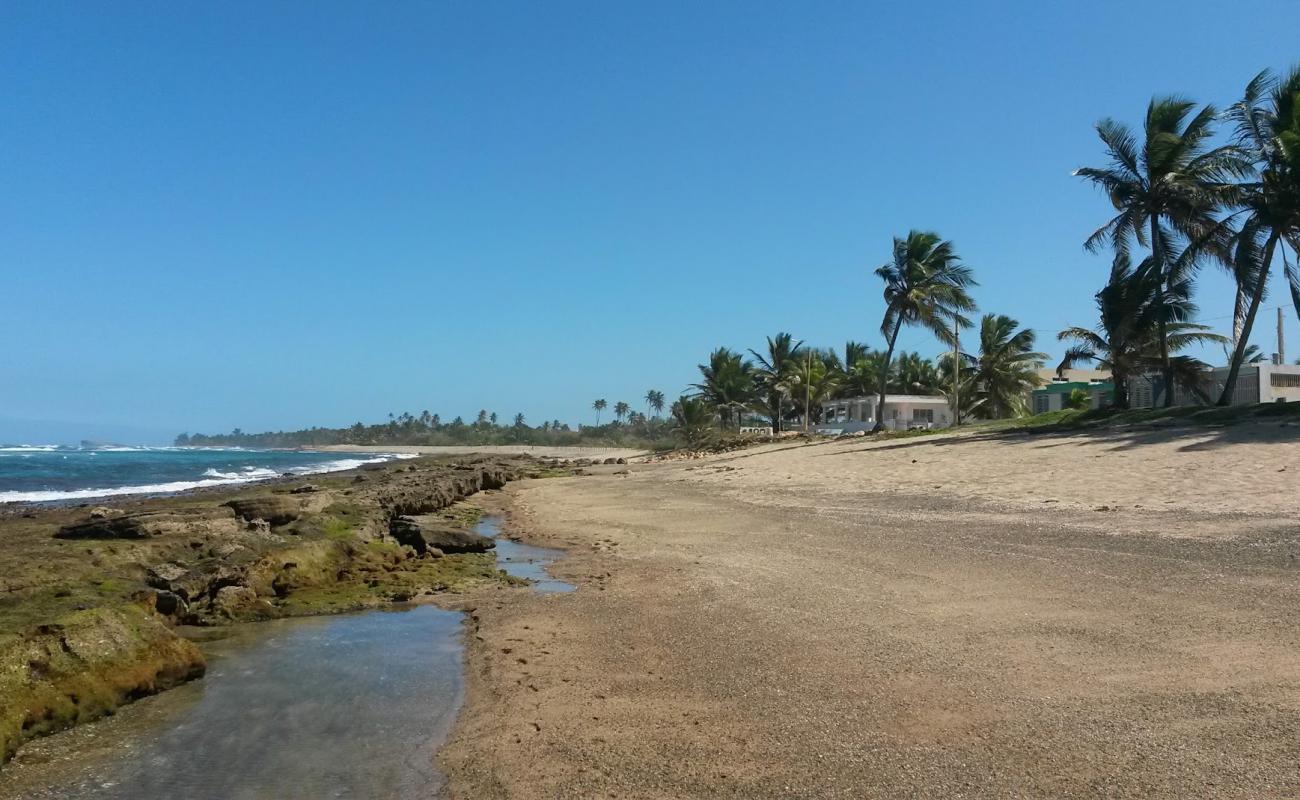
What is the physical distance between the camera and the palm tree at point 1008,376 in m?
Answer: 47.8

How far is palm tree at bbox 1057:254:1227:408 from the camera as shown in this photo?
2945cm

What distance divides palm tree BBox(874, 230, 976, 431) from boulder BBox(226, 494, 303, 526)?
28587mm

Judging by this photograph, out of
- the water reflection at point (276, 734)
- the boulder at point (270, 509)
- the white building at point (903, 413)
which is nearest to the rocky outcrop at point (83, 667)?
the water reflection at point (276, 734)

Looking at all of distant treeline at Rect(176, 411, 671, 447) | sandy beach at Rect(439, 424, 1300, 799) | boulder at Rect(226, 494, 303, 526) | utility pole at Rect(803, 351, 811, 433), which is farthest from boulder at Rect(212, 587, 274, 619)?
distant treeline at Rect(176, 411, 671, 447)

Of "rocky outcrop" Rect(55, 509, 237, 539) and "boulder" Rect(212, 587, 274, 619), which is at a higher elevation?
"rocky outcrop" Rect(55, 509, 237, 539)

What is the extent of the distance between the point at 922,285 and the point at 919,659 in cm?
3388

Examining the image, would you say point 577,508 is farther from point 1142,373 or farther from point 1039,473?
point 1142,373

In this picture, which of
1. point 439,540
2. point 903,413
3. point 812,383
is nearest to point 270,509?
point 439,540

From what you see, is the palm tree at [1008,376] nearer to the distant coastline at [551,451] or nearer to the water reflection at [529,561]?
the distant coastline at [551,451]

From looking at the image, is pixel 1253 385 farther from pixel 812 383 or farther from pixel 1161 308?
pixel 812 383

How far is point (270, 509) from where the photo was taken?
51.6 ft

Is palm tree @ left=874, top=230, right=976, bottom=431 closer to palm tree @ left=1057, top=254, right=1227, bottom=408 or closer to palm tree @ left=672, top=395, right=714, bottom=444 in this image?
palm tree @ left=1057, top=254, right=1227, bottom=408

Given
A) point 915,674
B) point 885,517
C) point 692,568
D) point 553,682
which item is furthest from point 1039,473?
point 553,682

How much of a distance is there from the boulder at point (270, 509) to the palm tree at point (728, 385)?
48.7m
